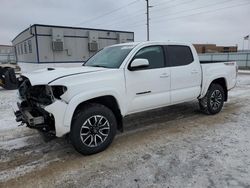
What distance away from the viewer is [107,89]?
3.69 meters

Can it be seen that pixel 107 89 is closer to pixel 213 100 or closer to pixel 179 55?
pixel 179 55

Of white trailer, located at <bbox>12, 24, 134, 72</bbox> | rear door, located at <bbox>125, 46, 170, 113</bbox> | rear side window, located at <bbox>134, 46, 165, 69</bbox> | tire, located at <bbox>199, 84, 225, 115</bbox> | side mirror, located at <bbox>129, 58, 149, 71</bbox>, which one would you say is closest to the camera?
side mirror, located at <bbox>129, 58, 149, 71</bbox>

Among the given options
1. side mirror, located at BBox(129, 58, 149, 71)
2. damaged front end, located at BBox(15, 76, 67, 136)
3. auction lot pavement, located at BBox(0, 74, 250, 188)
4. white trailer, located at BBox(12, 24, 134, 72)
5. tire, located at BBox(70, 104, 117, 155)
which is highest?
white trailer, located at BBox(12, 24, 134, 72)

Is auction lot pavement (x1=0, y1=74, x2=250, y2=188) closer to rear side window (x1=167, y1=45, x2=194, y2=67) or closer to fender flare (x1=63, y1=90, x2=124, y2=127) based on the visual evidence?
fender flare (x1=63, y1=90, x2=124, y2=127)

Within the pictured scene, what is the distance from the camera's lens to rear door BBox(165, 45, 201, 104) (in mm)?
4785

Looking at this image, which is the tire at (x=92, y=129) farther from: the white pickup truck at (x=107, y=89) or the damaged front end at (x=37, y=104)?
the damaged front end at (x=37, y=104)

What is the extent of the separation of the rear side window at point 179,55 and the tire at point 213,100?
3.65 feet

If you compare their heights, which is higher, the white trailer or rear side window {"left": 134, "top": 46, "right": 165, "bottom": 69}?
the white trailer

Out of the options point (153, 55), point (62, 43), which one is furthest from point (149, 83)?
point (62, 43)

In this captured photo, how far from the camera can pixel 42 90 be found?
3.69 metres

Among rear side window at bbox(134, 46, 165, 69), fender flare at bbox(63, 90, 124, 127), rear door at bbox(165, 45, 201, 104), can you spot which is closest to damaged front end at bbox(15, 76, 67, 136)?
fender flare at bbox(63, 90, 124, 127)

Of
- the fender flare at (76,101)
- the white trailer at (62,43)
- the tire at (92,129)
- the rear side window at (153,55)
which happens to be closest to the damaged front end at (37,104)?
the fender flare at (76,101)

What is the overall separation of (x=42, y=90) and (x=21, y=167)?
1237mm

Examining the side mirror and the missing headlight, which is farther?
the side mirror
